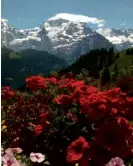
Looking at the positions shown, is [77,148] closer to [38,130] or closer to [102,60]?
[38,130]

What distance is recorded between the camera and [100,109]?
21.6ft

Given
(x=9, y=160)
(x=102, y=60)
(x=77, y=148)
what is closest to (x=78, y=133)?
(x=77, y=148)

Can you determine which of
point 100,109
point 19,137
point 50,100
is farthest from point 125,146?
point 50,100

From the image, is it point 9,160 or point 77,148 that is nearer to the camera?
point 9,160

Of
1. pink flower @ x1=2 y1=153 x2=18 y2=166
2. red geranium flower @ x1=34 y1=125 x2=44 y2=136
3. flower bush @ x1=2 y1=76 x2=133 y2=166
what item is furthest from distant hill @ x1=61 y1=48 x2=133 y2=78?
pink flower @ x1=2 y1=153 x2=18 y2=166

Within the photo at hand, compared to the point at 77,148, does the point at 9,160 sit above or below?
above

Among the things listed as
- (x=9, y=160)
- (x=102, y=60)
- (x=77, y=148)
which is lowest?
(x=102, y=60)

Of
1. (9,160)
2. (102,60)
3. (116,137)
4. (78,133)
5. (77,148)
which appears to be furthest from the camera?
(102,60)

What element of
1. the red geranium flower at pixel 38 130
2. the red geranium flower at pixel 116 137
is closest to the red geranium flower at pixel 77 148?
the red geranium flower at pixel 116 137

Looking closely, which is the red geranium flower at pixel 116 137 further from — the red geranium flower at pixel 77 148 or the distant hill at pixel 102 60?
the distant hill at pixel 102 60

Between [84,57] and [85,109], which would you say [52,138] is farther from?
[84,57]

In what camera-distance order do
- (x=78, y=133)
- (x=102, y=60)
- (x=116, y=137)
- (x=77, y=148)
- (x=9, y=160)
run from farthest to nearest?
1. (x=102, y=60)
2. (x=78, y=133)
3. (x=116, y=137)
4. (x=77, y=148)
5. (x=9, y=160)

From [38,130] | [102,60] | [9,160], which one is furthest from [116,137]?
[102,60]

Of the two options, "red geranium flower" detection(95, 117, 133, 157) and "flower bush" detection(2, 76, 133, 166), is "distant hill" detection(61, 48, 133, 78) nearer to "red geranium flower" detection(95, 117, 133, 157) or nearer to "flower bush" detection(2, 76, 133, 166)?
"flower bush" detection(2, 76, 133, 166)
